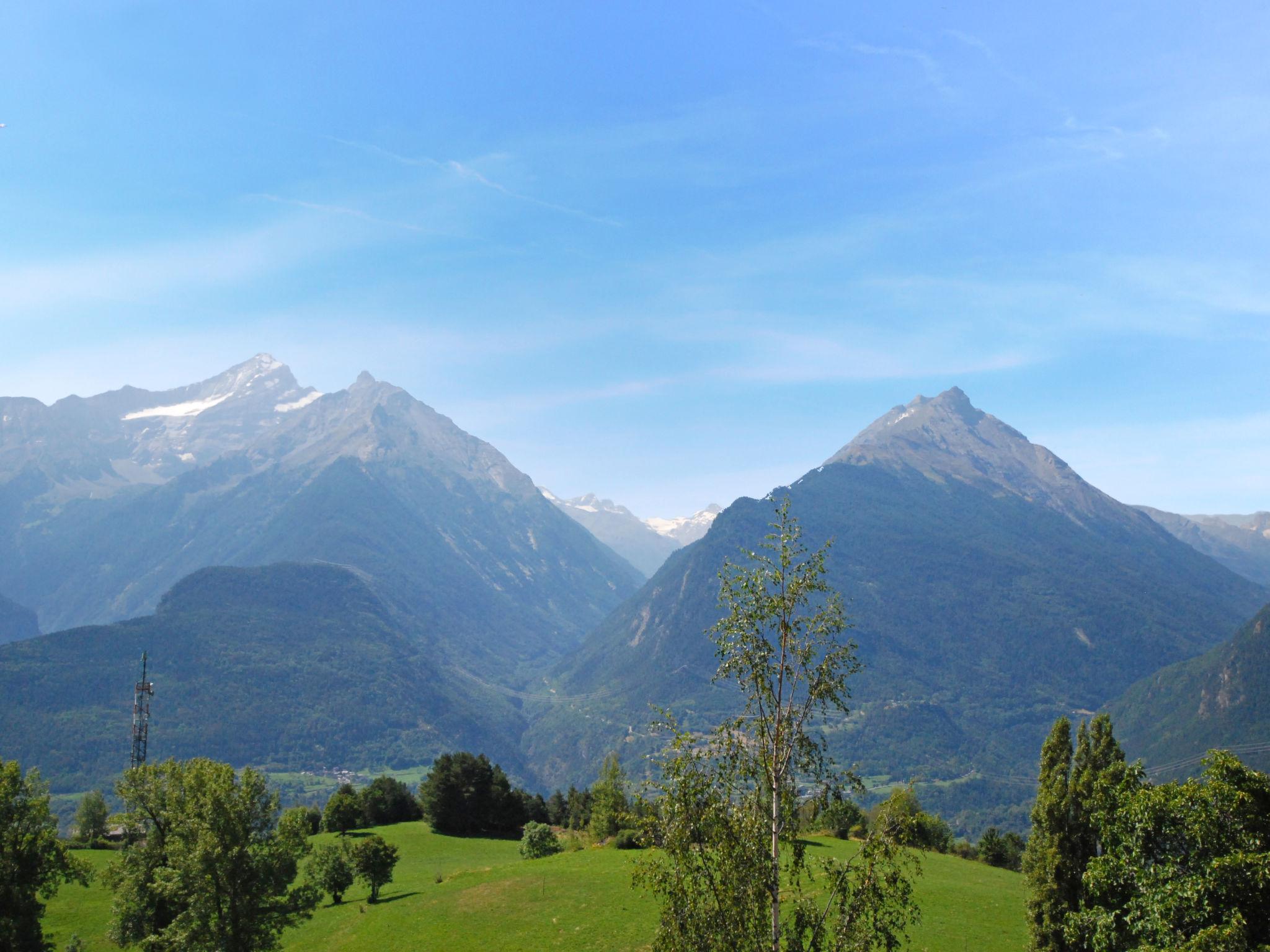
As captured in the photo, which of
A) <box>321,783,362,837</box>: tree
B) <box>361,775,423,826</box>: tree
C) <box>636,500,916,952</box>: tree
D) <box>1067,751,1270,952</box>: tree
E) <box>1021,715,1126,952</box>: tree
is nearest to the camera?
<box>636,500,916,952</box>: tree

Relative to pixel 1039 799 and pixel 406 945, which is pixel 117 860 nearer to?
pixel 406 945

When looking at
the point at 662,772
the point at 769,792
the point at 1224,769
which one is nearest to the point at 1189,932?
the point at 1224,769

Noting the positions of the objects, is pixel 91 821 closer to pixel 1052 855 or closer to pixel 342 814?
pixel 342 814

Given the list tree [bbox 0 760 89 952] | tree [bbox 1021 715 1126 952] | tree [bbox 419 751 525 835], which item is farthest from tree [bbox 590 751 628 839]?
tree [bbox 1021 715 1126 952]

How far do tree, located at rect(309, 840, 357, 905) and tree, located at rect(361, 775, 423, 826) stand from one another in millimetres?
39933

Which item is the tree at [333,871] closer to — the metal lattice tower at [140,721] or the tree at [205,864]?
the tree at [205,864]

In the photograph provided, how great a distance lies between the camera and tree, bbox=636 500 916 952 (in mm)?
20844

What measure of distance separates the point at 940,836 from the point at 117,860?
7744cm

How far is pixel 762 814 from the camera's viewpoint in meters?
21.5

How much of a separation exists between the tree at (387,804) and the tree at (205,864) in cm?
5980

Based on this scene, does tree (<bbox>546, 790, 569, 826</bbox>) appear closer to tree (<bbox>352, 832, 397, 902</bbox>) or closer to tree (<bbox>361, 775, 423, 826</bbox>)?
tree (<bbox>361, 775, 423, 826</bbox>)

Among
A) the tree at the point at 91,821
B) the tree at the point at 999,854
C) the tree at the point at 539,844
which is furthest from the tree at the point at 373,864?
the tree at the point at 999,854

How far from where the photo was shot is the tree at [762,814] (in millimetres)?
20844

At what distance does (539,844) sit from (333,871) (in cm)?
2029
